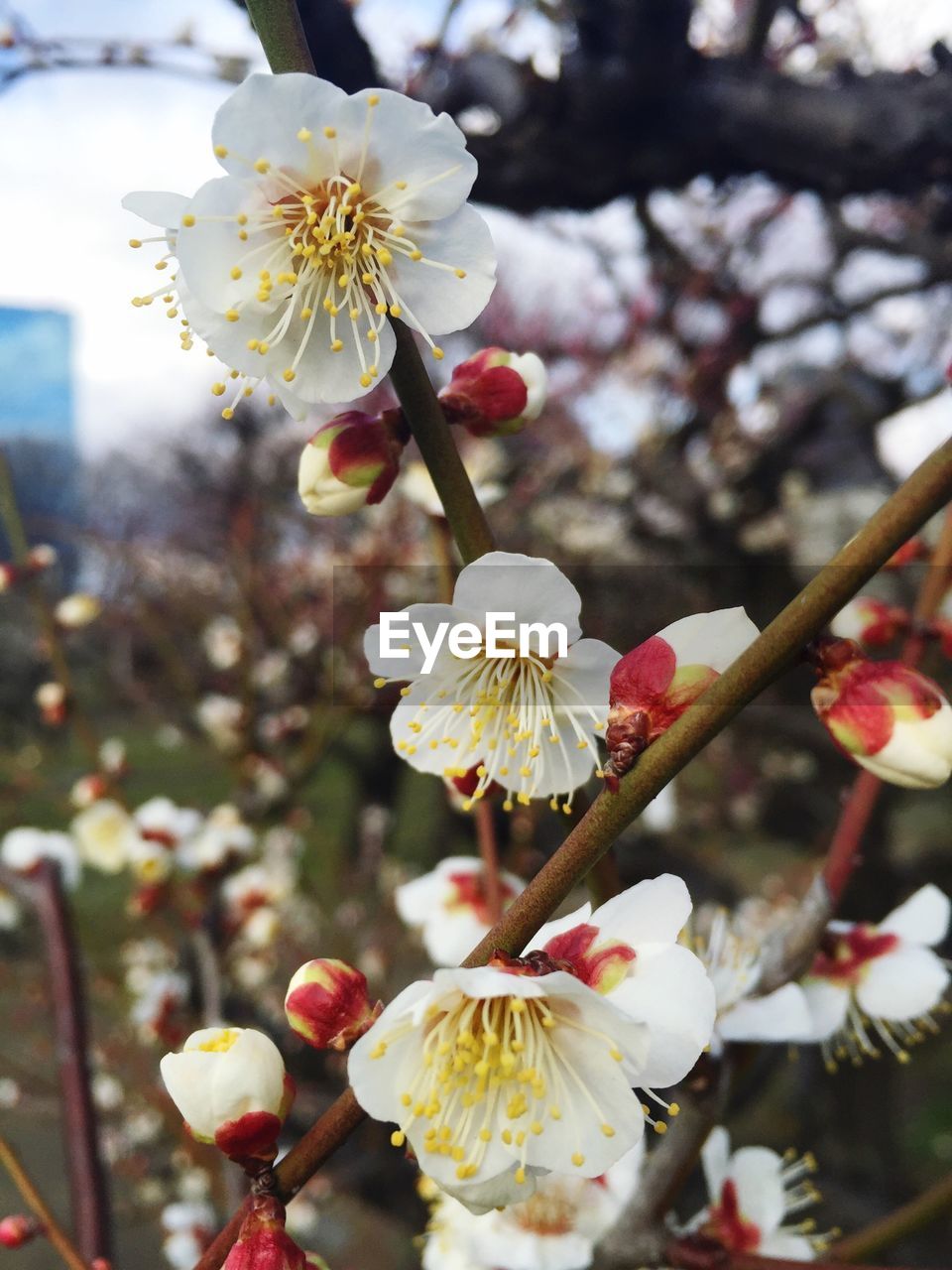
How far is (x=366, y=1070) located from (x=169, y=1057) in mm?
112

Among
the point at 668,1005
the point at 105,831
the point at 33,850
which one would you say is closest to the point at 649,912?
the point at 668,1005

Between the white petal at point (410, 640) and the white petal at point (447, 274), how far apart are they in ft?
0.44

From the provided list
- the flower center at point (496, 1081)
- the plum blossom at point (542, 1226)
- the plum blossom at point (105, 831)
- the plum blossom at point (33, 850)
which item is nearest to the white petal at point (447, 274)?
the flower center at point (496, 1081)

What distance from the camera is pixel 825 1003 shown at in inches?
25.2

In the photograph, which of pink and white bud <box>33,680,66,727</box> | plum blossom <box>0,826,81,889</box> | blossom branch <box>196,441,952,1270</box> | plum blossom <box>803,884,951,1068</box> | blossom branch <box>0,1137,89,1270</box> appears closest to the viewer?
blossom branch <box>196,441,952,1270</box>

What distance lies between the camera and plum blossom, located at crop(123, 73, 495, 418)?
0.41 meters

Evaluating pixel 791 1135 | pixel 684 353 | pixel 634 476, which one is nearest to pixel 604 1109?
pixel 791 1135

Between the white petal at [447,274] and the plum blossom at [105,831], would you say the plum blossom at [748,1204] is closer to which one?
the white petal at [447,274]

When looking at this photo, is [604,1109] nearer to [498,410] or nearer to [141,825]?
[498,410]

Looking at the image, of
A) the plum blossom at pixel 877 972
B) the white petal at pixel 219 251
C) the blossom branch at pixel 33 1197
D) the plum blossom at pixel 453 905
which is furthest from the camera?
the plum blossom at pixel 453 905

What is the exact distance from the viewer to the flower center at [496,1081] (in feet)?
1.18

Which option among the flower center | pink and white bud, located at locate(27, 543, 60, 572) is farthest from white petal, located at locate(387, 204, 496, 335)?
pink and white bud, located at locate(27, 543, 60, 572)

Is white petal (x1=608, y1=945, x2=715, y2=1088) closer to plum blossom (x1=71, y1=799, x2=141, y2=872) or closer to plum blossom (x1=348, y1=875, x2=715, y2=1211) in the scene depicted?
plum blossom (x1=348, y1=875, x2=715, y2=1211)

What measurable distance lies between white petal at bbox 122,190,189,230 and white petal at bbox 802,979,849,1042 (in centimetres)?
61
